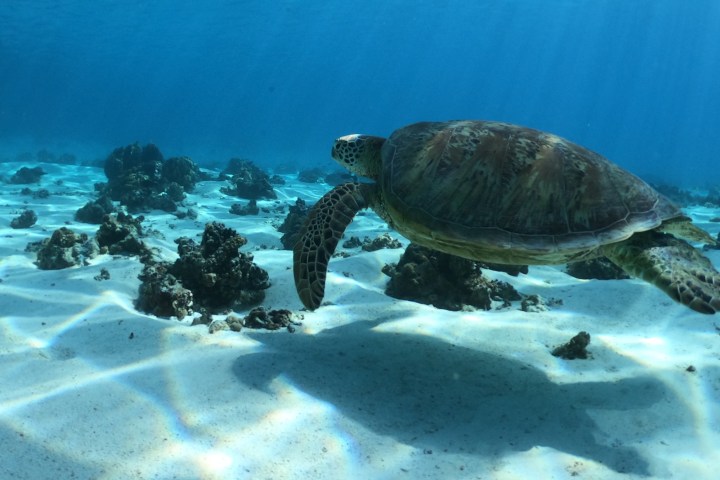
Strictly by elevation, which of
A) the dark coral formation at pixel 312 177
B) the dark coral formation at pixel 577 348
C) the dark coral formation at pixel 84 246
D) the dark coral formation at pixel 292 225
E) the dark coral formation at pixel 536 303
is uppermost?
the dark coral formation at pixel 577 348

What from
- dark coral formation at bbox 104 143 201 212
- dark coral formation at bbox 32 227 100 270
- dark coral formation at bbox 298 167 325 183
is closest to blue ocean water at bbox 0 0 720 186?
dark coral formation at bbox 298 167 325 183

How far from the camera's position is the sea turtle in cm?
411

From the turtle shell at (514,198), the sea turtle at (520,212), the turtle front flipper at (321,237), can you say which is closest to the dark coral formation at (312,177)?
the turtle front flipper at (321,237)

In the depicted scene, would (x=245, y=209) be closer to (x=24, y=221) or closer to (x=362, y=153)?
(x=24, y=221)

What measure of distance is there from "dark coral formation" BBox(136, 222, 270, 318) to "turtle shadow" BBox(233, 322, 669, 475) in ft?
4.58

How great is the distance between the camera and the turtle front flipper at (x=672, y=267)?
3607 mm

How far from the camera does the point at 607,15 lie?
264 ft

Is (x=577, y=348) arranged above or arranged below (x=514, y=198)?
below

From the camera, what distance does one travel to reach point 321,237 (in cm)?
470

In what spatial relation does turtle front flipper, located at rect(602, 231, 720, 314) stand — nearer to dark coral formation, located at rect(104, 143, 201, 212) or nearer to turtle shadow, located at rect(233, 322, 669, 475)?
turtle shadow, located at rect(233, 322, 669, 475)

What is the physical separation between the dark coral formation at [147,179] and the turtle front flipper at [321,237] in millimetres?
9942

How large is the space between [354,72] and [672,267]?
165m

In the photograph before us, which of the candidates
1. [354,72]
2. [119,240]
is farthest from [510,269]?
[354,72]

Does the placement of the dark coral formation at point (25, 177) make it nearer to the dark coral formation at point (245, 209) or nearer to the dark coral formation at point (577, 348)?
the dark coral formation at point (245, 209)
